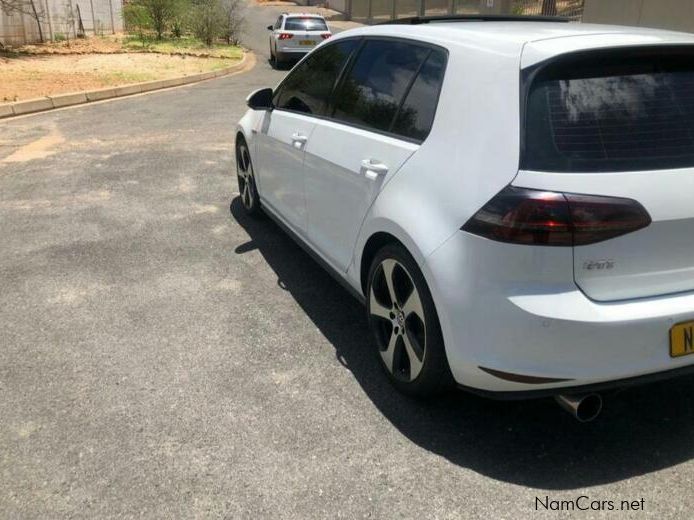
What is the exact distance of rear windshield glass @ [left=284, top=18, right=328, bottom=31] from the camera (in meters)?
20.8

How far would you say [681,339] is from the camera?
8.32ft

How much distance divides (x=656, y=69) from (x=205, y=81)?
15016mm

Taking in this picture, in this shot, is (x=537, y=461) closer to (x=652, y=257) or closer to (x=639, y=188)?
(x=652, y=257)

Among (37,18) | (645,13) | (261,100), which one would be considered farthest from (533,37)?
(37,18)

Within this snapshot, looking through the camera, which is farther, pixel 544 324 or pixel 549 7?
pixel 549 7

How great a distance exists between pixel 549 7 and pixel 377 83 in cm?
2395

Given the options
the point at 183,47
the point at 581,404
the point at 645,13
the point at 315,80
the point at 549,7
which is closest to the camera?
the point at 581,404

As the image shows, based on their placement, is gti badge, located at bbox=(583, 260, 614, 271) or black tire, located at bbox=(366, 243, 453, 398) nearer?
gti badge, located at bbox=(583, 260, 614, 271)

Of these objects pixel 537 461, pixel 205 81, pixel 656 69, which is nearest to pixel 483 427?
pixel 537 461

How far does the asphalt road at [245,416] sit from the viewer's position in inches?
102

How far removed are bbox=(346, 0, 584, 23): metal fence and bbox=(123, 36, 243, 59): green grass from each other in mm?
11002

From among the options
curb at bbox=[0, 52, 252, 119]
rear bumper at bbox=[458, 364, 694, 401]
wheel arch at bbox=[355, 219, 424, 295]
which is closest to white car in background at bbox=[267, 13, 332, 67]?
curb at bbox=[0, 52, 252, 119]

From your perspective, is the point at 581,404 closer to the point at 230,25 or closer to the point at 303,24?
the point at 303,24

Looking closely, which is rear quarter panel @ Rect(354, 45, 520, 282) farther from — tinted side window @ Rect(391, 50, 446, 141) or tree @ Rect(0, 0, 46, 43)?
tree @ Rect(0, 0, 46, 43)
